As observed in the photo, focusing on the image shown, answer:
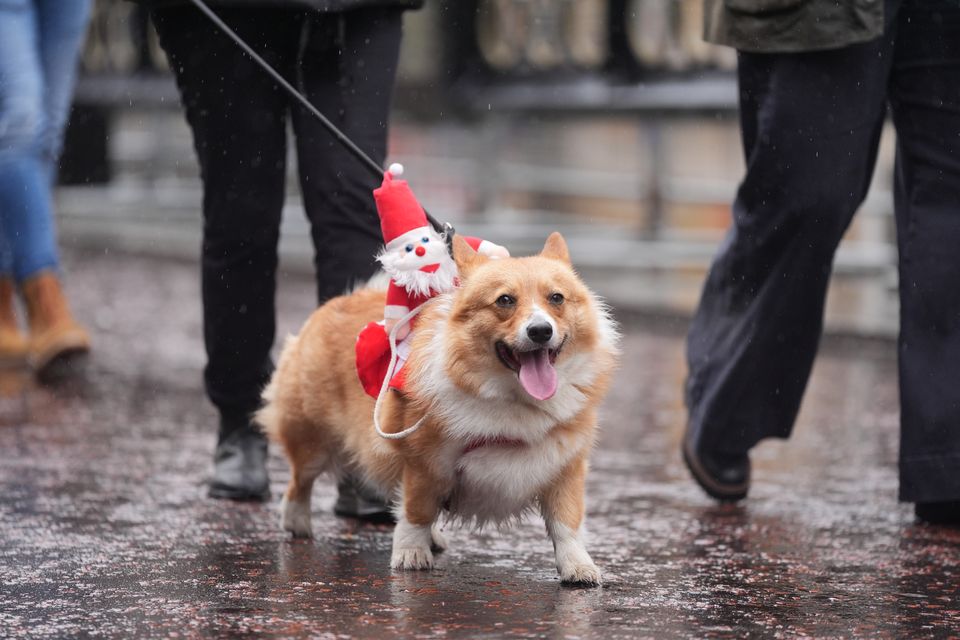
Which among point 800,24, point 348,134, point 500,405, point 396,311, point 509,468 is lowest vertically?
point 509,468

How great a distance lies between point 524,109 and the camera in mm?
11703

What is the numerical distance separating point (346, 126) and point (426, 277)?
2.80ft

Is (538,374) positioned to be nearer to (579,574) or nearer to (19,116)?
(579,574)

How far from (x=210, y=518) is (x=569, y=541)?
44.9 inches

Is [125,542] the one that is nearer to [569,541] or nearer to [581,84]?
[569,541]

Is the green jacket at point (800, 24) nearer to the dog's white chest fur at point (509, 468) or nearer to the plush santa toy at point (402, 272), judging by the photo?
the plush santa toy at point (402, 272)

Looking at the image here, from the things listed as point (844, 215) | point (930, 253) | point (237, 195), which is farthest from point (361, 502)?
point (930, 253)

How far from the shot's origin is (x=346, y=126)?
170 inches

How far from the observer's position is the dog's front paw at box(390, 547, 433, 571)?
363 centimetres

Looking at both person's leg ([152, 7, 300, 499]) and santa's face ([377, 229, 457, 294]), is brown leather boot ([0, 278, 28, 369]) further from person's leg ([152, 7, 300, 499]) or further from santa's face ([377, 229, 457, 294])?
santa's face ([377, 229, 457, 294])

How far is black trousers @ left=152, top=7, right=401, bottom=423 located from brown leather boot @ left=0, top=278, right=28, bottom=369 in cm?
299

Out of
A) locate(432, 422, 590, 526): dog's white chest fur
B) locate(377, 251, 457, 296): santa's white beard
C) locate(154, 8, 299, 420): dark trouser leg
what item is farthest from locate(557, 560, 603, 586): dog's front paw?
locate(154, 8, 299, 420): dark trouser leg

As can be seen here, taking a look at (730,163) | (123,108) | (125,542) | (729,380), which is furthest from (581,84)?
(125,542)

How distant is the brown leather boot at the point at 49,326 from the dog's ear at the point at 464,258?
11.7ft
